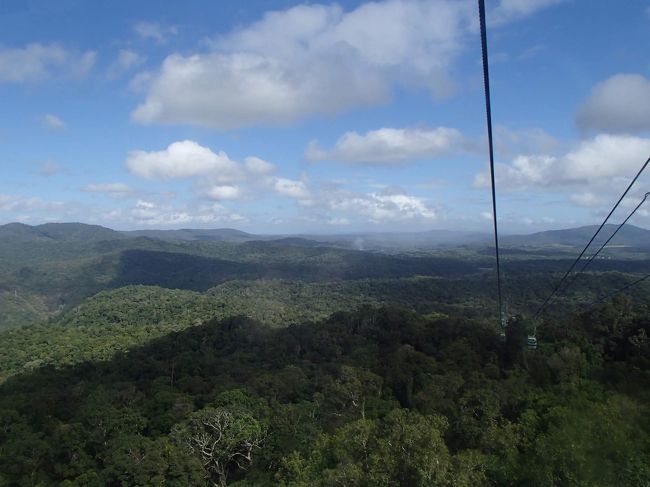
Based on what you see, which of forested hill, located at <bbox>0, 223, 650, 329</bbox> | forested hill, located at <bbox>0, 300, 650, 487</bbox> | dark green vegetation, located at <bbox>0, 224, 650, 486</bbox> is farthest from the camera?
forested hill, located at <bbox>0, 223, 650, 329</bbox>

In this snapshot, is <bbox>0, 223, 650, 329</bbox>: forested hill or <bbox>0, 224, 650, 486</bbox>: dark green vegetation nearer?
<bbox>0, 224, 650, 486</bbox>: dark green vegetation

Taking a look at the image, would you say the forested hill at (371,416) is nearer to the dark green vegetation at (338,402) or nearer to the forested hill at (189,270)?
the dark green vegetation at (338,402)

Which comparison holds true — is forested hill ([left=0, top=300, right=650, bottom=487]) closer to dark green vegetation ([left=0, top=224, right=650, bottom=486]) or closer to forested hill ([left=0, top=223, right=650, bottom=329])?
dark green vegetation ([left=0, top=224, right=650, bottom=486])

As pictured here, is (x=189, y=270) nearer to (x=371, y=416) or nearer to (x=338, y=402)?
(x=338, y=402)

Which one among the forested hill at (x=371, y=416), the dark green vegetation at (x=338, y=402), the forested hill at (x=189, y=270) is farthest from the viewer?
the forested hill at (x=189, y=270)

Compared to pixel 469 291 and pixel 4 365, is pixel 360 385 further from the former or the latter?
pixel 469 291

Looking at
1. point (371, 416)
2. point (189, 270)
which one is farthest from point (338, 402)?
point (189, 270)

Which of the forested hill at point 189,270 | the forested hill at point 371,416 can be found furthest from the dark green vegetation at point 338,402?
the forested hill at point 189,270

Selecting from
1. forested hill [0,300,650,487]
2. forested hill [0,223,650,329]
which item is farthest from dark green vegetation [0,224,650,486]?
forested hill [0,223,650,329]

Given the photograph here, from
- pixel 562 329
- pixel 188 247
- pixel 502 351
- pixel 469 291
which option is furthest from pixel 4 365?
pixel 188 247
